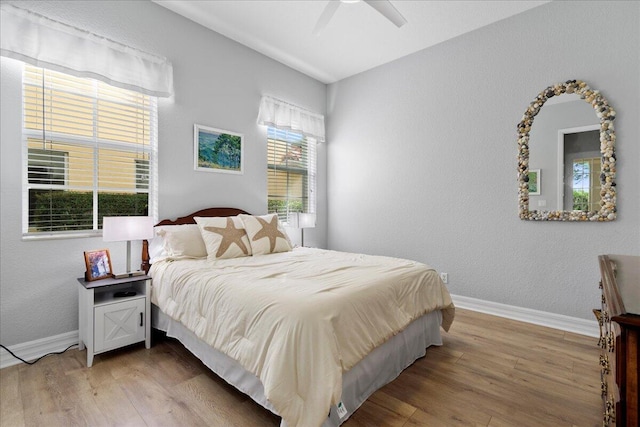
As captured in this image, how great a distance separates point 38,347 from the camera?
2.36 metres

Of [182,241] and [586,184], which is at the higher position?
[586,184]

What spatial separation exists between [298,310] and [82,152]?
7.87 feet

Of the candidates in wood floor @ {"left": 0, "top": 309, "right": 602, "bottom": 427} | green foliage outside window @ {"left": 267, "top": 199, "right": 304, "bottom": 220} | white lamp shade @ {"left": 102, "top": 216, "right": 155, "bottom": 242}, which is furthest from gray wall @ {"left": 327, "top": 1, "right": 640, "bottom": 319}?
white lamp shade @ {"left": 102, "top": 216, "right": 155, "bottom": 242}

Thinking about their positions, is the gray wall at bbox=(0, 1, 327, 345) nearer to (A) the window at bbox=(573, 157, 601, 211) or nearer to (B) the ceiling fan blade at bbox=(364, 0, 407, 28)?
(B) the ceiling fan blade at bbox=(364, 0, 407, 28)

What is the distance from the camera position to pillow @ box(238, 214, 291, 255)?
10.0 ft

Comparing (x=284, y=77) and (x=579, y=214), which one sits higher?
(x=284, y=77)

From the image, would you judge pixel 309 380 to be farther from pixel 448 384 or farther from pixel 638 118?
pixel 638 118

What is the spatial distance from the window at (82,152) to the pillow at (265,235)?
3.15ft

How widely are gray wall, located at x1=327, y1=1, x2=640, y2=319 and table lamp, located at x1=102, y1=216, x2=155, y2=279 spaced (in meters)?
A: 2.86

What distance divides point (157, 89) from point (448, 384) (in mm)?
3440

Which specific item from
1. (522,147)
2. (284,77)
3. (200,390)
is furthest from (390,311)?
(284,77)

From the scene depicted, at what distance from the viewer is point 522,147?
3.15 meters

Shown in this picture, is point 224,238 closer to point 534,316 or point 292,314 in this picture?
point 292,314

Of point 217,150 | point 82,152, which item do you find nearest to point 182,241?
point 82,152
